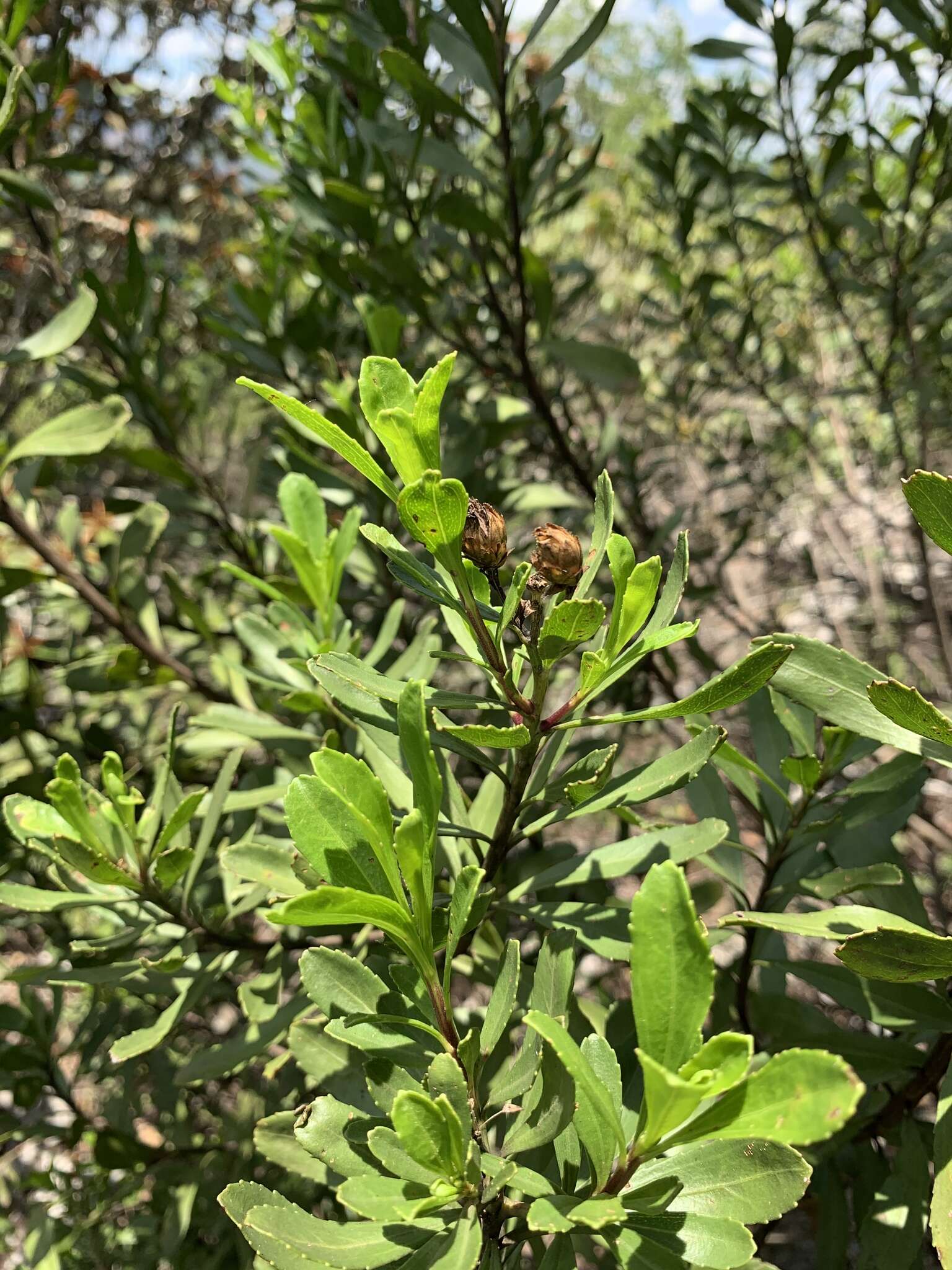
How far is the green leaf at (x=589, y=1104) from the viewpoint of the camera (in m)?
0.57

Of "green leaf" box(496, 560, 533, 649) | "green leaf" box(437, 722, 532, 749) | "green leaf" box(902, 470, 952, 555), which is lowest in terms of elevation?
"green leaf" box(437, 722, 532, 749)

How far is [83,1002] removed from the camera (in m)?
3.42

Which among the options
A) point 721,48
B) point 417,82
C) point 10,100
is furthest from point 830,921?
point 721,48

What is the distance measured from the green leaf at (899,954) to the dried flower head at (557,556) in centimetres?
38

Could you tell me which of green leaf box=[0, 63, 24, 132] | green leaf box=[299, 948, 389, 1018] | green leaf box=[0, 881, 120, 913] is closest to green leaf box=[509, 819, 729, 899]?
green leaf box=[299, 948, 389, 1018]

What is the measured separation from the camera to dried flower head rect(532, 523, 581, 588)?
71 centimetres

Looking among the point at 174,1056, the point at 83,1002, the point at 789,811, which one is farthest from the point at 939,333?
the point at 83,1002

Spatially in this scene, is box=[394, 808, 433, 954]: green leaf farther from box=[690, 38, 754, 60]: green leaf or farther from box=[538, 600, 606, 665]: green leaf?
box=[690, 38, 754, 60]: green leaf

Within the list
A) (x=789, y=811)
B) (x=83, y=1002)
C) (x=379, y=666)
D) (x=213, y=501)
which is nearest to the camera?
(x=789, y=811)

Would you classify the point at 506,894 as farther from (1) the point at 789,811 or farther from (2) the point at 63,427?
(2) the point at 63,427

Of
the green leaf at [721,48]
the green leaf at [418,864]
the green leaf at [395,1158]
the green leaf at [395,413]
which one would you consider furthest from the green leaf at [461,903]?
the green leaf at [721,48]

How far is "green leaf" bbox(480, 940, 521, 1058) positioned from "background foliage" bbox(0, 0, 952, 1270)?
146 mm

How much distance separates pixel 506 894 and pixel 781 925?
0.34 meters

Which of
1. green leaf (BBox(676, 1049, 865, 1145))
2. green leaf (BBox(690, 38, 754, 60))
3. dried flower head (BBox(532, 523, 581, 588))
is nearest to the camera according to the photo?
green leaf (BBox(676, 1049, 865, 1145))
